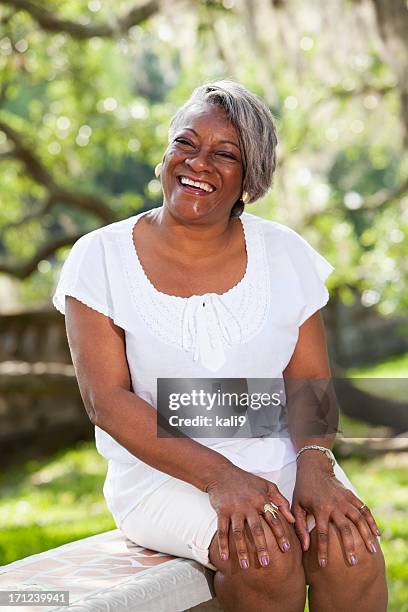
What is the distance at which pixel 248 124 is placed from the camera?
2.53 meters

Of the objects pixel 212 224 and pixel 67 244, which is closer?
pixel 212 224

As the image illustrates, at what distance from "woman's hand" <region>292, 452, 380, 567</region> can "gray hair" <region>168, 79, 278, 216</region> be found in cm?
79

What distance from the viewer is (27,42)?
21.3 ft

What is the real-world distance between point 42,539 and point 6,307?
373 cm

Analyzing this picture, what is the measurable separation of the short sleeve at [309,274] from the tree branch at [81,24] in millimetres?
3651

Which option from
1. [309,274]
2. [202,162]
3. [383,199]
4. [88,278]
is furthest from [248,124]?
[383,199]

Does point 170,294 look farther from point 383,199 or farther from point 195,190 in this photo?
point 383,199

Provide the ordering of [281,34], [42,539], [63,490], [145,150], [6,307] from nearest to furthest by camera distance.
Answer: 1. [42,539]
2. [281,34]
3. [63,490]
4. [145,150]
5. [6,307]

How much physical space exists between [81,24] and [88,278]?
13.5 feet

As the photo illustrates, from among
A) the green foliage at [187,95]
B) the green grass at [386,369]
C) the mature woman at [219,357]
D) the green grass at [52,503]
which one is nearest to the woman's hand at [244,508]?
the mature woman at [219,357]

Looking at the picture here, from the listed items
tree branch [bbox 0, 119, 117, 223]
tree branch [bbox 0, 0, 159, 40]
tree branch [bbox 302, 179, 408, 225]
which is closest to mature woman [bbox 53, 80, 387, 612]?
tree branch [bbox 0, 0, 159, 40]

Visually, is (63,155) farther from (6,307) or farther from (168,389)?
(168,389)

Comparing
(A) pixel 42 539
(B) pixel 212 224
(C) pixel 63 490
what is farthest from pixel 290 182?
(B) pixel 212 224

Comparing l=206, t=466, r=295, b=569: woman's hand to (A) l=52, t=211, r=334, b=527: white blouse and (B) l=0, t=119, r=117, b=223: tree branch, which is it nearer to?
(A) l=52, t=211, r=334, b=527: white blouse
